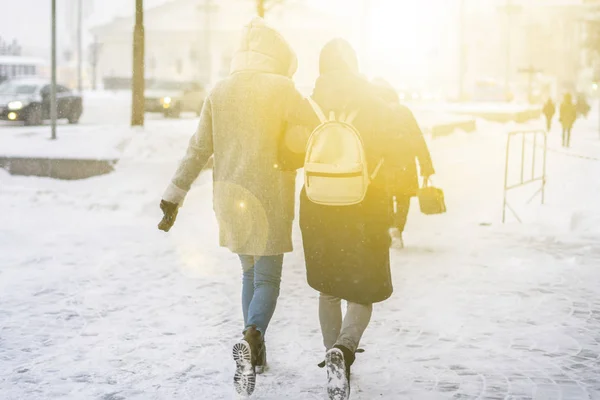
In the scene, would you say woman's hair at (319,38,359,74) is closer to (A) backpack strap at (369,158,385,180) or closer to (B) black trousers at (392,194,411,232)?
(A) backpack strap at (369,158,385,180)

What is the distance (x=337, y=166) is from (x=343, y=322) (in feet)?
2.79

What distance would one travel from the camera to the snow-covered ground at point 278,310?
190 inches

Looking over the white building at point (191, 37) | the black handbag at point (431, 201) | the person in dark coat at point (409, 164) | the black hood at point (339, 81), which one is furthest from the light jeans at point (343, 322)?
the white building at point (191, 37)

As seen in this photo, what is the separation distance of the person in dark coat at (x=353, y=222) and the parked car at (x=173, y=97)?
2906 cm

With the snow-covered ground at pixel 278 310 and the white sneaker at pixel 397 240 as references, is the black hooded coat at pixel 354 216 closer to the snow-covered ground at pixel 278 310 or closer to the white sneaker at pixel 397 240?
the snow-covered ground at pixel 278 310

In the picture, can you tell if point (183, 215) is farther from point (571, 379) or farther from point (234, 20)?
point (234, 20)

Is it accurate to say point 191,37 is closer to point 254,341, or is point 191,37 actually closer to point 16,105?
point 16,105

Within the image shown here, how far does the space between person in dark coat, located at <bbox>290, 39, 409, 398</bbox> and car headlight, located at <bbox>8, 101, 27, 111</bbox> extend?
23.1 meters

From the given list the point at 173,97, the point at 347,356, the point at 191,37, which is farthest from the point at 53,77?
the point at 191,37

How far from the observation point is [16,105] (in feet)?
85.0

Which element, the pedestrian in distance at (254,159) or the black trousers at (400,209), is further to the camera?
the black trousers at (400,209)

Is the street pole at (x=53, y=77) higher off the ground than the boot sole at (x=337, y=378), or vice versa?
the street pole at (x=53, y=77)

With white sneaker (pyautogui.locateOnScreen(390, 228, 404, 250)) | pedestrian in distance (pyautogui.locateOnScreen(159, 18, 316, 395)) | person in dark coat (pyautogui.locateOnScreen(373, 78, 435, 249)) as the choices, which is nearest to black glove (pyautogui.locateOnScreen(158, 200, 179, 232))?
pedestrian in distance (pyautogui.locateOnScreen(159, 18, 316, 395))

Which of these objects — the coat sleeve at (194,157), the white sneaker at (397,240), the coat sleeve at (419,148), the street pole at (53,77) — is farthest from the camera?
the street pole at (53,77)
